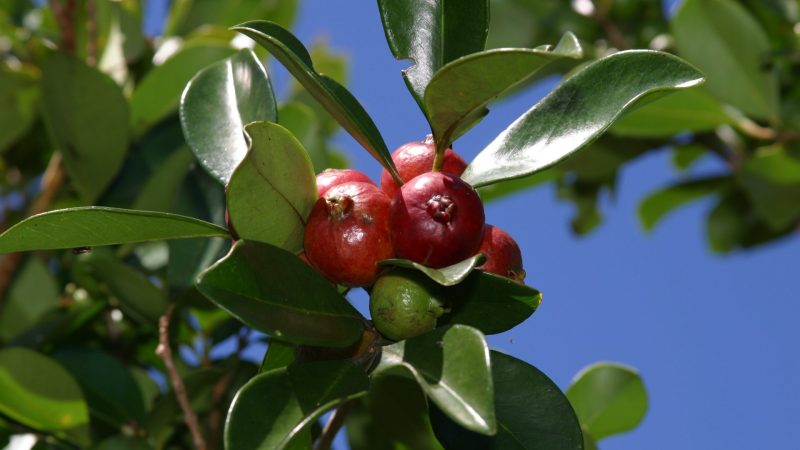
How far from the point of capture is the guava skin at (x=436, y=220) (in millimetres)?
1131

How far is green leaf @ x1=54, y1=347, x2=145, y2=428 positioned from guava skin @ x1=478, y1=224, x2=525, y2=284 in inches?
44.2

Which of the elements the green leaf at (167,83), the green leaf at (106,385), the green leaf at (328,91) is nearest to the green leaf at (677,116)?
the green leaf at (167,83)

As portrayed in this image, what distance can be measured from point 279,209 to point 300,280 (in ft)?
0.32

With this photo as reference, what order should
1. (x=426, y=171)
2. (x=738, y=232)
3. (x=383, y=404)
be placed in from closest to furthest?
1. (x=426, y=171)
2. (x=383, y=404)
3. (x=738, y=232)

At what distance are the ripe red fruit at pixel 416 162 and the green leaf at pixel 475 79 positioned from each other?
32 mm

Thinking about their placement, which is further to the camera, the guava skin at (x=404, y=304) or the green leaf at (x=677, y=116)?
the green leaf at (x=677, y=116)

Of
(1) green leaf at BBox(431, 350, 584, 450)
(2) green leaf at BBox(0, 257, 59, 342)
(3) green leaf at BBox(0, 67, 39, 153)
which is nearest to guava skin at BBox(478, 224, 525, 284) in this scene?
(1) green leaf at BBox(431, 350, 584, 450)

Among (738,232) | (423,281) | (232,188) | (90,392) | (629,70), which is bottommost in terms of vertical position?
(738,232)

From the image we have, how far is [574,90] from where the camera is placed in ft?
4.04

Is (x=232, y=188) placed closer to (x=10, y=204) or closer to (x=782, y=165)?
(x=10, y=204)

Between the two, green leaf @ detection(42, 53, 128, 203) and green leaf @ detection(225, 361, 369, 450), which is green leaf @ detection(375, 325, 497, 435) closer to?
green leaf @ detection(225, 361, 369, 450)

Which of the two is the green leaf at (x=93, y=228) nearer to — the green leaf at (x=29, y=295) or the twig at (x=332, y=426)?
the twig at (x=332, y=426)

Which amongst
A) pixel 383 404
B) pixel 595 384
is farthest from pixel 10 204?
A: pixel 595 384

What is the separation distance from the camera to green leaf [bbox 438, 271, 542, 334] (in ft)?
3.90
